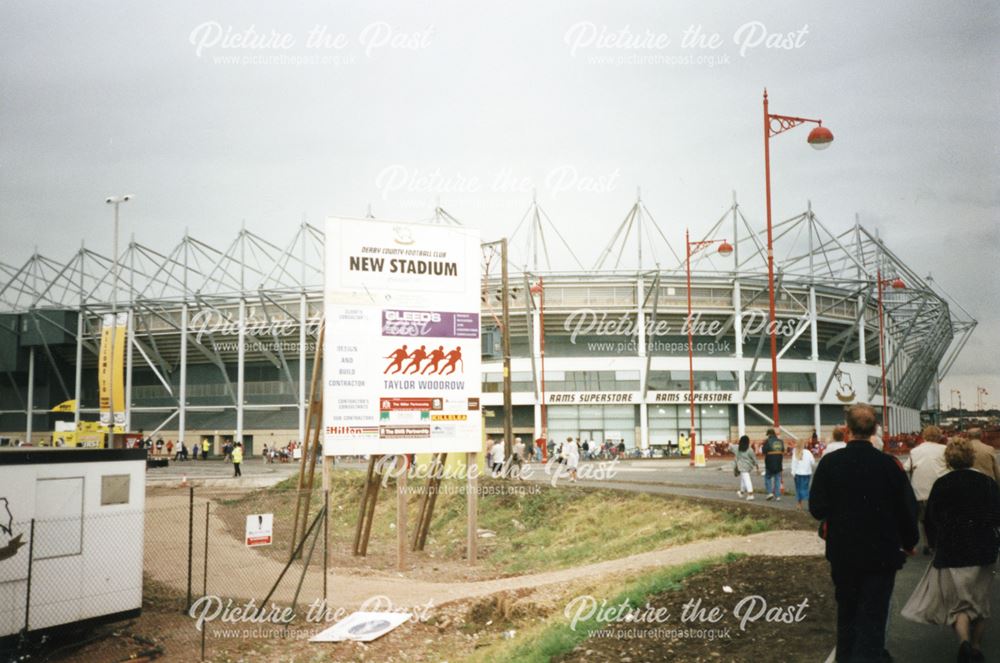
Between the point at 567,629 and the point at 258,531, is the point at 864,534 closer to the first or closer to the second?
the point at 567,629

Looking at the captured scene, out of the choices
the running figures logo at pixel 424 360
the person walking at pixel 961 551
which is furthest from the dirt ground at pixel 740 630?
the running figures logo at pixel 424 360

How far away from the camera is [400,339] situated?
15.3m

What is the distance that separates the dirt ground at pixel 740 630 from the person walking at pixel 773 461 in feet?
26.7

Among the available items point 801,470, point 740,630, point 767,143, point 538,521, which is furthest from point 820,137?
point 740,630

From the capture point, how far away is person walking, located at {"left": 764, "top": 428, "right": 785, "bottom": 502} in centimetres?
1831

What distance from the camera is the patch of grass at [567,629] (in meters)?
8.71

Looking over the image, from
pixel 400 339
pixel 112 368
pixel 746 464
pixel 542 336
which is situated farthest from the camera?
pixel 542 336

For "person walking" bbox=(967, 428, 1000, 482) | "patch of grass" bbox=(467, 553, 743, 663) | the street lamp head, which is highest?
the street lamp head

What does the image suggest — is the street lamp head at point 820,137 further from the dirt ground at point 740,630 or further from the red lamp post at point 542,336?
the red lamp post at point 542,336

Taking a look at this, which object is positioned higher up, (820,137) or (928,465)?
(820,137)

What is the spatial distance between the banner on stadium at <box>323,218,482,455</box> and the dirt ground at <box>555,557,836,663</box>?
22.1ft

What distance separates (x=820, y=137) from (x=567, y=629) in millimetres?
13057

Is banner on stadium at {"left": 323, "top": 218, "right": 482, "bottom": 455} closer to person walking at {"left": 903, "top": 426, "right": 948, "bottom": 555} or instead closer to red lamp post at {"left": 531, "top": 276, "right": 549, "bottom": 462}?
person walking at {"left": 903, "top": 426, "right": 948, "bottom": 555}

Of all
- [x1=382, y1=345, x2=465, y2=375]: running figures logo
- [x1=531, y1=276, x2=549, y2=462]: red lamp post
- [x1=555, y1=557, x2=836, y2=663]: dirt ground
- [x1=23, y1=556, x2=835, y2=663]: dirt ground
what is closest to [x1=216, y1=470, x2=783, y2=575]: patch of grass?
[x1=23, y1=556, x2=835, y2=663]: dirt ground
